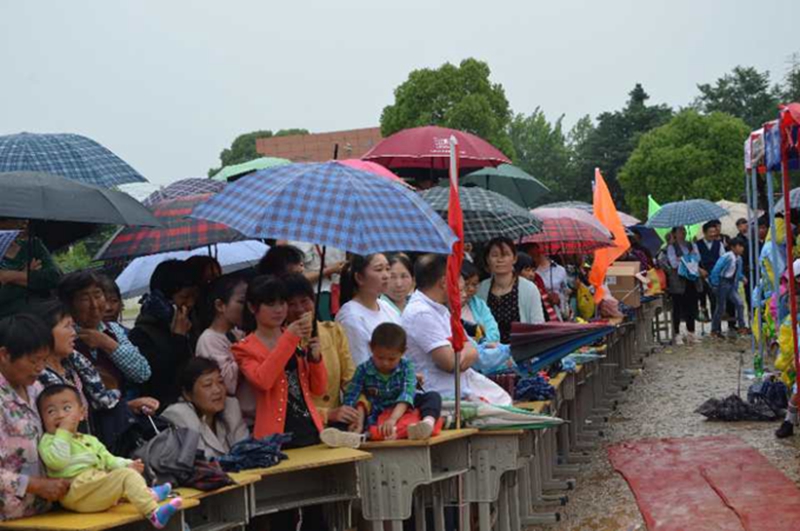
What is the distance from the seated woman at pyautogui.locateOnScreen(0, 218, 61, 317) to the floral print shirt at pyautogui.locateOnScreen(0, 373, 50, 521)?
162 cm

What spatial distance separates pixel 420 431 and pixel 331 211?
4.06 ft

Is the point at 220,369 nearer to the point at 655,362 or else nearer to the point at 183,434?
the point at 183,434

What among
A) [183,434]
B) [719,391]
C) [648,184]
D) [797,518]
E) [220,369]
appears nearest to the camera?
[183,434]

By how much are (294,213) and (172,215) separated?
5.39 feet

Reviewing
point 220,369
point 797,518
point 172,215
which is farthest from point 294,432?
point 797,518

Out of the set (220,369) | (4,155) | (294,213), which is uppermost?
(4,155)

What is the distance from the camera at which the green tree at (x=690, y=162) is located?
53562 millimetres

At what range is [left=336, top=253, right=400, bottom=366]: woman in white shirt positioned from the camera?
7191 mm

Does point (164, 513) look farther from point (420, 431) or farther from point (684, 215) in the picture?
point (684, 215)

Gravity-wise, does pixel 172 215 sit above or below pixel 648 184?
below

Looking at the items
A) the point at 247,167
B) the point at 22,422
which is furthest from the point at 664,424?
the point at 22,422

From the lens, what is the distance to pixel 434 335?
7512 mm

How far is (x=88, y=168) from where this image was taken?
7336 millimetres

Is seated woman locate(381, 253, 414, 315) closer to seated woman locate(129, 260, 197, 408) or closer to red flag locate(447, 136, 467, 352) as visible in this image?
red flag locate(447, 136, 467, 352)
